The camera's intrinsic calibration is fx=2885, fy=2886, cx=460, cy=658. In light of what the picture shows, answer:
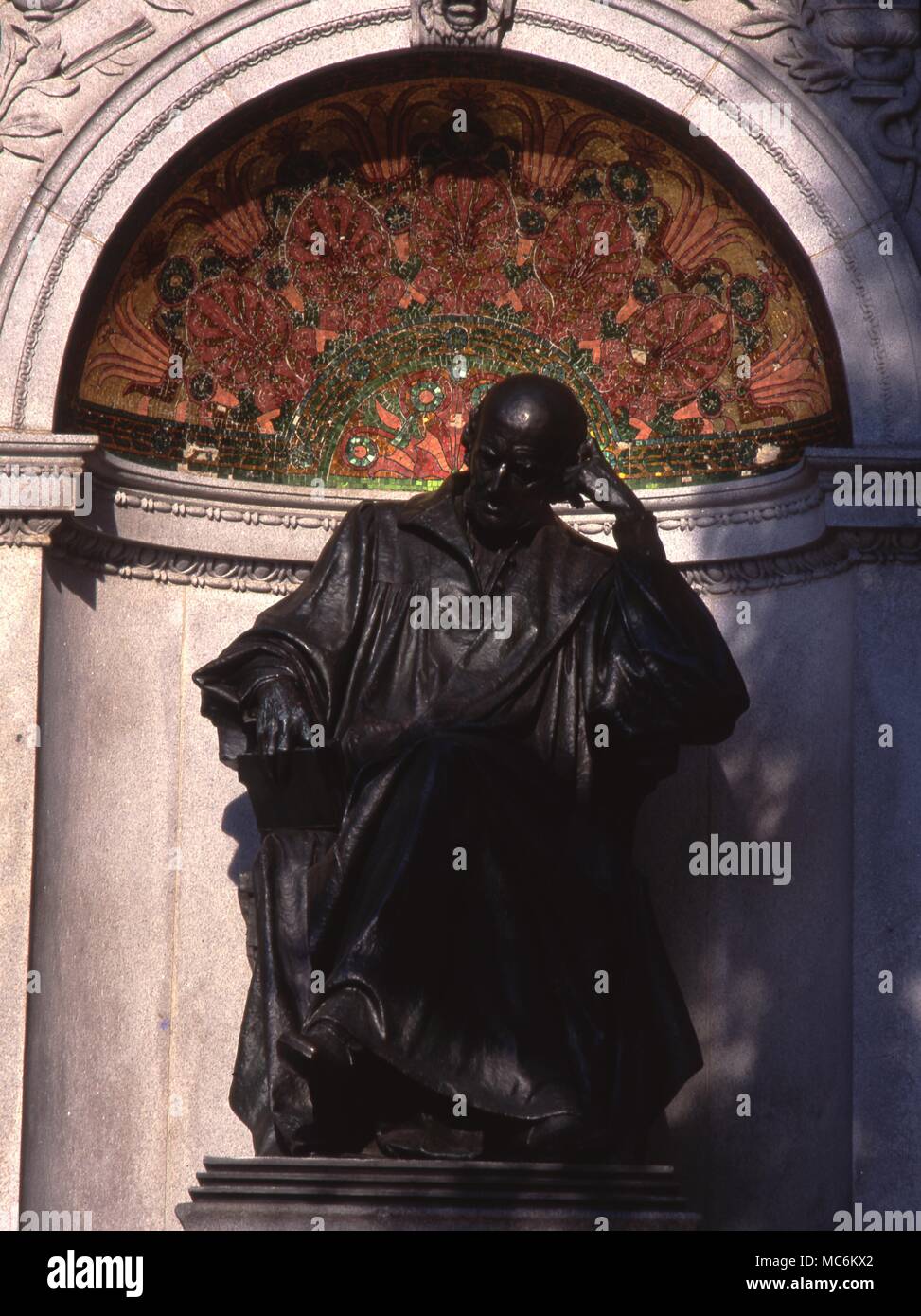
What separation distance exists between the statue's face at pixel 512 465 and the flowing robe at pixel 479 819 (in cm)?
13

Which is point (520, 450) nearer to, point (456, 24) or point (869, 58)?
point (456, 24)

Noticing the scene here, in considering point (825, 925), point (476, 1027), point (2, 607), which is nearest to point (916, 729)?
point (825, 925)

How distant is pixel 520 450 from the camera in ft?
27.2

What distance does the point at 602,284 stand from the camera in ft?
31.4

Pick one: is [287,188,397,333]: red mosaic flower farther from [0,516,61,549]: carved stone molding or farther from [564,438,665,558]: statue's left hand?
[564,438,665,558]: statue's left hand

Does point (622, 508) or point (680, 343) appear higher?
point (680, 343)

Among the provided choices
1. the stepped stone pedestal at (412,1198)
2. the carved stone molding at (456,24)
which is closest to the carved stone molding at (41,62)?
the carved stone molding at (456,24)

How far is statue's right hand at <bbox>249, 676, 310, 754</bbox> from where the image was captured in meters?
7.94

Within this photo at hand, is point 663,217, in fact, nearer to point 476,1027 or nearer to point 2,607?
point 2,607

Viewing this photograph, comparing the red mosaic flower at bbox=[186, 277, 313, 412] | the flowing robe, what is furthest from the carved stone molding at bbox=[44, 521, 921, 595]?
the flowing robe

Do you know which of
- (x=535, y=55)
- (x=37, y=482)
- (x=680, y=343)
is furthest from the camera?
(x=680, y=343)

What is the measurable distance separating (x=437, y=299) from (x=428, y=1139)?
127 inches

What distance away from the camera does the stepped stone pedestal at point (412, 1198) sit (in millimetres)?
7125

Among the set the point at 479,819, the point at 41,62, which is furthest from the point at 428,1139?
the point at 41,62
